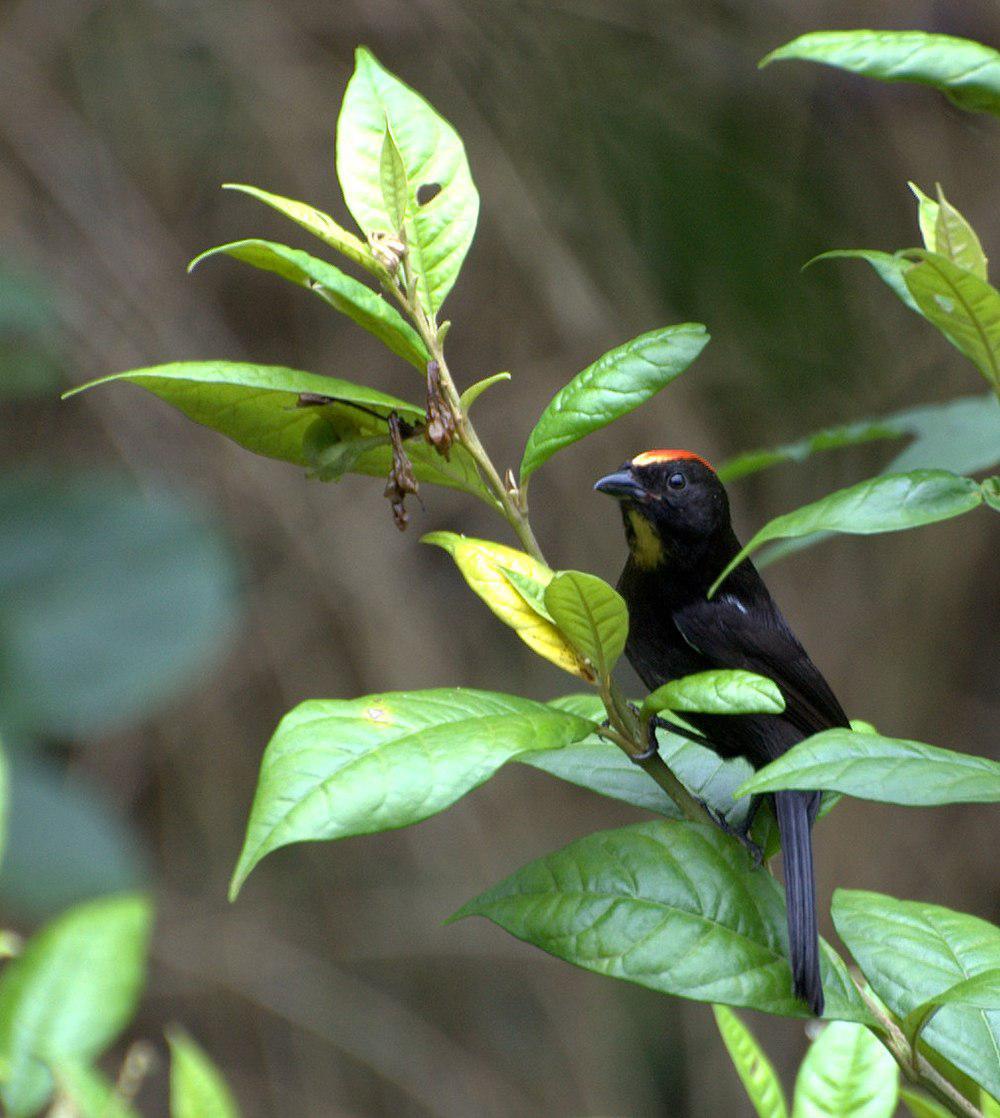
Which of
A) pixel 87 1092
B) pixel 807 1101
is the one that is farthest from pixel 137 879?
pixel 807 1101

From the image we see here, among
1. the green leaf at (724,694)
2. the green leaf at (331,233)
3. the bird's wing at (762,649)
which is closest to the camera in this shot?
the green leaf at (724,694)

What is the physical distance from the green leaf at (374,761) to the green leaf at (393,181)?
0.38 m

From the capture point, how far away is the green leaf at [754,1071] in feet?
3.60

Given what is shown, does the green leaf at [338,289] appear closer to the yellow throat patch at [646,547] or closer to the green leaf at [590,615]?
the green leaf at [590,615]

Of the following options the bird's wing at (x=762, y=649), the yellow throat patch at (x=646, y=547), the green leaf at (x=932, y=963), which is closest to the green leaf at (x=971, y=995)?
the green leaf at (x=932, y=963)

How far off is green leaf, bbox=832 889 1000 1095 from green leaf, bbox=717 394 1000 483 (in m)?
0.42

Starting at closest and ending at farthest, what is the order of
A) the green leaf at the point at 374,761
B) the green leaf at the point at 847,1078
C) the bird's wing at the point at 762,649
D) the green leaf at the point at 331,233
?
the green leaf at the point at 374,761 → the green leaf at the point at 331,233 → the green leaf at the point at 847,1078 → the bird's wing at the point at 762,649

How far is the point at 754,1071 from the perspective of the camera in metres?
1.13

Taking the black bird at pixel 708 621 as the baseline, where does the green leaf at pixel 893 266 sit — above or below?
above

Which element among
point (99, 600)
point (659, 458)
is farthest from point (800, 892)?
point (99, 600)

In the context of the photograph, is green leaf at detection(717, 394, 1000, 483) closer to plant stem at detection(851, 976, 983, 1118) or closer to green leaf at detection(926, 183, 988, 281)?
green leaf at detection(926, 183, 988, 281)

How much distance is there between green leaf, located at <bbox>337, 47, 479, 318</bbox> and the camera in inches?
40.5

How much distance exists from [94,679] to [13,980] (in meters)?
1.98

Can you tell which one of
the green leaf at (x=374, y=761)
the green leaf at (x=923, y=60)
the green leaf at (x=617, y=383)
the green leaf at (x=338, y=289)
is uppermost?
the green leaf at (x=338, y=289)
